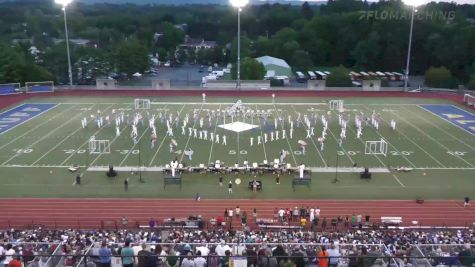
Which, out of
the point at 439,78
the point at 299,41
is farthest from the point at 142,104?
the point at 299,41

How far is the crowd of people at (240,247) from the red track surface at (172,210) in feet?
5.46

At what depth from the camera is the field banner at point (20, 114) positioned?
29.8 m

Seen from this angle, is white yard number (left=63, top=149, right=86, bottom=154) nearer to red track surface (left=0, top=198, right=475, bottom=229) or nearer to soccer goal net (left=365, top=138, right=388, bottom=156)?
red track surface (left=0, top=198, right=475, bottom=229)

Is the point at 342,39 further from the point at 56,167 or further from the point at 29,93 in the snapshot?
the point at 56,167

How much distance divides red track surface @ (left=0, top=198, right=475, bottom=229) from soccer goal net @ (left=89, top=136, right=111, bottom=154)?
19.3 ft

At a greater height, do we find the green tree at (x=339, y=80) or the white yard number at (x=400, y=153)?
the green tree at (x=339, y=80)

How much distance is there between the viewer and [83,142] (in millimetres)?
26016

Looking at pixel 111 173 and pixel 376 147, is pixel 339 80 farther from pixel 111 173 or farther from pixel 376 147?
pixel 111 173

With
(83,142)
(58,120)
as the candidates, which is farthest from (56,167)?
(58,120)

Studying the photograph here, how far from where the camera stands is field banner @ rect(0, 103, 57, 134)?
2980 cm

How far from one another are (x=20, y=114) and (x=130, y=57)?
2916 cm

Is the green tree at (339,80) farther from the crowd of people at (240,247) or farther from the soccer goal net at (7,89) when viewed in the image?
the crowd of people at (240,247)

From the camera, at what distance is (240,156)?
23516 millimetres

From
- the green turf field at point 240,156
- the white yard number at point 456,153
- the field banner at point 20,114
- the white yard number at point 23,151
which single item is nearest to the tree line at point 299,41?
the field banner at point 20,114
